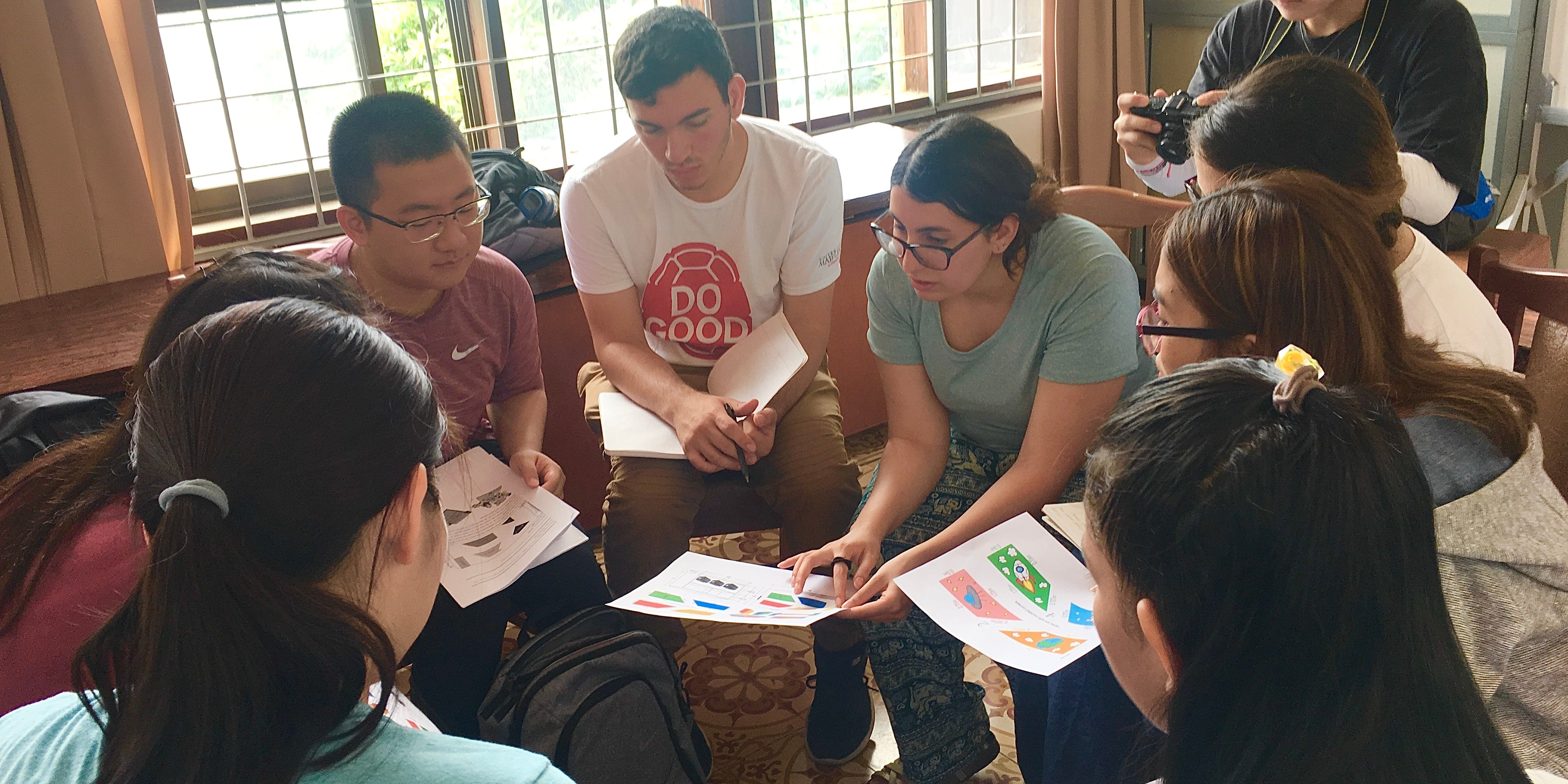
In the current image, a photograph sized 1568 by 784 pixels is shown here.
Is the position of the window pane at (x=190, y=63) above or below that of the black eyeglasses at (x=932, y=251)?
above

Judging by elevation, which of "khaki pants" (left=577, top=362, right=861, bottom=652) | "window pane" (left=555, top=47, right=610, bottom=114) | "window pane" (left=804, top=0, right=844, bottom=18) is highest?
"window pane" (left=804, top=0, right=844, bottom=18)

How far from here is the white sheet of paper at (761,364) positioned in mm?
1715

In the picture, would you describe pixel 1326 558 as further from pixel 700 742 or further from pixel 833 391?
pixel 833 391

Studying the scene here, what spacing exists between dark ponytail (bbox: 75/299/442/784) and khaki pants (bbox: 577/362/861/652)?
89cm

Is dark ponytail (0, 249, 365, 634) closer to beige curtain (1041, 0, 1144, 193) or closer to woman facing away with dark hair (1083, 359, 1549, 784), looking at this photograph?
woman facing away with dark hair (1083, 359, 1549, 784)

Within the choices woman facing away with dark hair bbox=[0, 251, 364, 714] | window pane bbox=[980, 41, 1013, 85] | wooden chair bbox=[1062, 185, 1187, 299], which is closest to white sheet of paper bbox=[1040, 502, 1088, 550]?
wooden chair bbox=[1062, 185, 1187, 299]

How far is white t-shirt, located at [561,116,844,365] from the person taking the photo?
1.89m

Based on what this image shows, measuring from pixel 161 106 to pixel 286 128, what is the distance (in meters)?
0.36

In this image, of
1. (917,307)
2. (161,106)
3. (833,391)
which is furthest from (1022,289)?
(161,106)

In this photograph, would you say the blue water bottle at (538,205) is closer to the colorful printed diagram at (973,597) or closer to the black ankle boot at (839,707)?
the black ankle boot at (839,707)

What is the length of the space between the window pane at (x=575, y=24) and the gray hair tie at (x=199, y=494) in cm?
212

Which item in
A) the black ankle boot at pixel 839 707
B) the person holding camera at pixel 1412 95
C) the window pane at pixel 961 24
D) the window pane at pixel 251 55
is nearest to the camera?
the black ankle boot at pixel 839 707

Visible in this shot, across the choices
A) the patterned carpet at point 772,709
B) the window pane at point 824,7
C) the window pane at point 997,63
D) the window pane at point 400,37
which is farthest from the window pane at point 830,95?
the patterned carpet at point 772,709

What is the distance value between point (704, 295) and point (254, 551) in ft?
4.05
